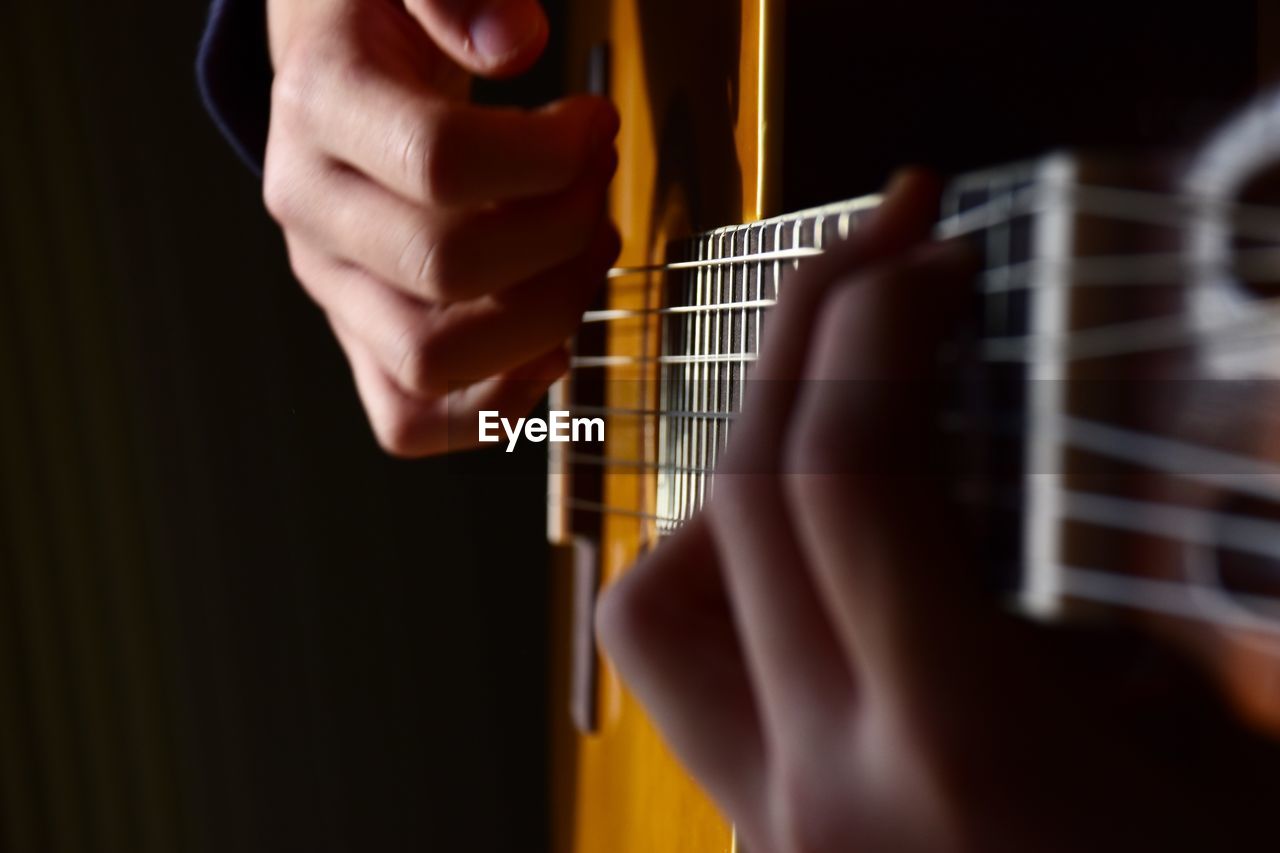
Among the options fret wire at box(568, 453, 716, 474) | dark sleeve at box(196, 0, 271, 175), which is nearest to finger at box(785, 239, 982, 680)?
fret wire at box(568, 453, 716, 474)

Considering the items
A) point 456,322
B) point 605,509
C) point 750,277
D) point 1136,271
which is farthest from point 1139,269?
point 605,509

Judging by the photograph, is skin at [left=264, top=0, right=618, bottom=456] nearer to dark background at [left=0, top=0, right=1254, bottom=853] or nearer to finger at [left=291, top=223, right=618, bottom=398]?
finger at [left=291, top=223, right=618, bottom=398]

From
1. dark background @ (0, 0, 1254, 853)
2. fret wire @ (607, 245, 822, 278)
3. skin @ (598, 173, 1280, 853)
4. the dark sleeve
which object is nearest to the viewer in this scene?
skin @ (598, 173, 1280, 853)

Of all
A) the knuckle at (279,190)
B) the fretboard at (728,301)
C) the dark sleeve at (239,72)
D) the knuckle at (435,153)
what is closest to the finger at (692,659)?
the fretboard at (728,301)

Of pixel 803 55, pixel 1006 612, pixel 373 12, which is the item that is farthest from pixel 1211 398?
pixel 373 12

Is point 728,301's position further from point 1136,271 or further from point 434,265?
point 1136,271

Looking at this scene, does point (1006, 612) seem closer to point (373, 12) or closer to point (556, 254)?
point (556, 254)
